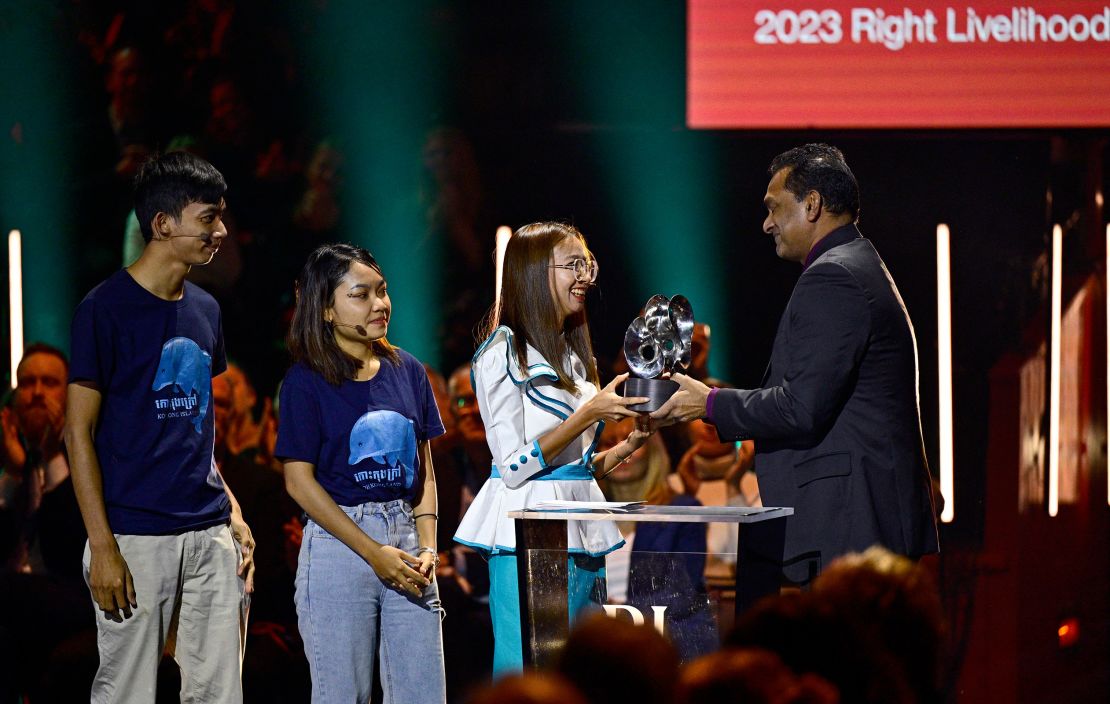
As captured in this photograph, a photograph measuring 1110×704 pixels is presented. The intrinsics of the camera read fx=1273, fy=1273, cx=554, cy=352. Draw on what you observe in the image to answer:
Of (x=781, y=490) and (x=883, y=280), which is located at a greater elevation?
(x=883, y=280)

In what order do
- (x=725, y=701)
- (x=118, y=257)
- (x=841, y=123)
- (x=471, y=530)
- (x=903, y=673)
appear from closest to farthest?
(x=725, y=701), (x=903, y=673), (x=471, y=530), (x=841, y=123), (x=118, y=257)

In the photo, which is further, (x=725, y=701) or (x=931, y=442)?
(x=931, y=442)

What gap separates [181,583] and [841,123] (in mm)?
3115

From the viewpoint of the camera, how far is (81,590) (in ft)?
15.9

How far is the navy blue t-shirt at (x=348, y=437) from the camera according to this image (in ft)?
8.93

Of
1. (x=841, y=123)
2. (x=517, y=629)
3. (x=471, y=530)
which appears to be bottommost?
(x=517, y=629)

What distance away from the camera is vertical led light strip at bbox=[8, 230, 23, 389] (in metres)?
5.12

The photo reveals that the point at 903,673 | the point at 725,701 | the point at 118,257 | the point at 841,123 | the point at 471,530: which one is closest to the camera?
the point at 725,701

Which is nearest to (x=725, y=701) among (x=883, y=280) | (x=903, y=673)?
(x=903, y=673)

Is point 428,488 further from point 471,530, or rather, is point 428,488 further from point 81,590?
point 81,590

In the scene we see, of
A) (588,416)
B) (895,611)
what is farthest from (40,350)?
(895,611)

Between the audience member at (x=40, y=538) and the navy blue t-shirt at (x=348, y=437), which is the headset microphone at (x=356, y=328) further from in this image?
the audience member at (x=40, y=538)

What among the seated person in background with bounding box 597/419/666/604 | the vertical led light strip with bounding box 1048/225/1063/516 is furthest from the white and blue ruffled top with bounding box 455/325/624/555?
the vertical led light strip with bounding box 1048/225/1063/516

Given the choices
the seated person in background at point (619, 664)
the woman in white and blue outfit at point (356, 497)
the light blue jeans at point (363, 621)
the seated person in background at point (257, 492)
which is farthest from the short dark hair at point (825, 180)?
the seated person in background at point (257, 492)
